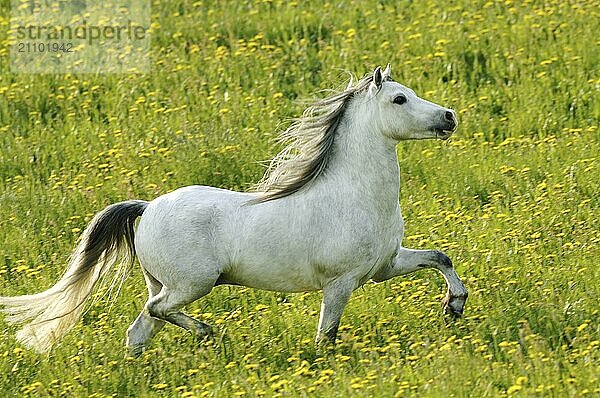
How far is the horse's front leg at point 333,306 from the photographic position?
7.64 metres

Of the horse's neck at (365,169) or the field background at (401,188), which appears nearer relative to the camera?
the field background at (401,188)

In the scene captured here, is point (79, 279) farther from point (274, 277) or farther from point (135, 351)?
point (274, 277)

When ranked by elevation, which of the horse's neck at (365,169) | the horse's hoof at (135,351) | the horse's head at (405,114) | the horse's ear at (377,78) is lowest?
the horse's hoof at (135,351)

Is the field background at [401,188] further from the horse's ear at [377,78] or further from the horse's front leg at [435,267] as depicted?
the horse's ear at [377,78]

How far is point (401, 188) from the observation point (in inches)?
421

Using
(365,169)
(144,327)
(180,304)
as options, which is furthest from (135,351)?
(365,169)

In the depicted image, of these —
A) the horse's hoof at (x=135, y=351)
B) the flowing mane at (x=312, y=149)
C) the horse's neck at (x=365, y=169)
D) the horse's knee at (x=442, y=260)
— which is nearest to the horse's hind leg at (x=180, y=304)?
the horse's hoof at (x=135, y=351)

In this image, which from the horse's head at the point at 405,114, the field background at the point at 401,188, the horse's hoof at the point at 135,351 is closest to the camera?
the field background at the point at 401,188

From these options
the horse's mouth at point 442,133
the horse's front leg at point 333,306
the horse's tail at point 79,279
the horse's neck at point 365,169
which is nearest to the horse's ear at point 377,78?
the horse's neck at point 365,169

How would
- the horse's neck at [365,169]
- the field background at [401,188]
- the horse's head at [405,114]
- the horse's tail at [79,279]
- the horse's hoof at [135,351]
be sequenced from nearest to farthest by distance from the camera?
the field background at [401,188], the horse's head at [405,114], the horse's neck at [365,169], the horse's hoof at [135,351], the horse's tail at [79,279]

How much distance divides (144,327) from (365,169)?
5.61ft

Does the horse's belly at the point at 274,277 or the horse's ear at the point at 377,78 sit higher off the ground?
the horse's ear at the point at 377,78

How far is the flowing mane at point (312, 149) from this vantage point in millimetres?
7809

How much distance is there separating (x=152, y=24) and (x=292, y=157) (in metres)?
7.72
